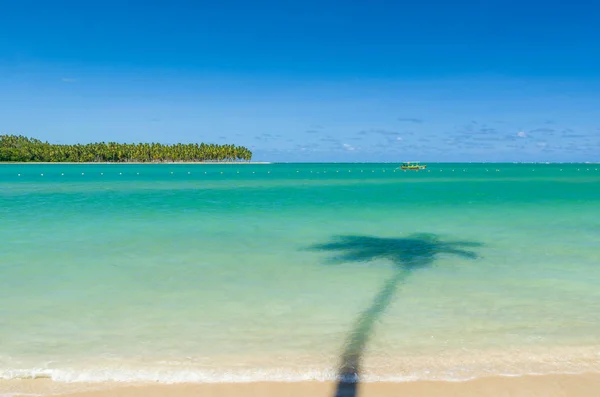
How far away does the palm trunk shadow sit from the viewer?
19.3ft

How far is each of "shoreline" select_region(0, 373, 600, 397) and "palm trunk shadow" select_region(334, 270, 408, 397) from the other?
3.6 inches

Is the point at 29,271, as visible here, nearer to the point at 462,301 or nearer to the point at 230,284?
the point at 230,284

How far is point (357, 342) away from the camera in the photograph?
7.36 m

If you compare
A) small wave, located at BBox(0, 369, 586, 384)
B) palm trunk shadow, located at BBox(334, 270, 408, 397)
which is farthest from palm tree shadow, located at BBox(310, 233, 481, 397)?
small wave, located at BBox(0, 369, 586, 384)

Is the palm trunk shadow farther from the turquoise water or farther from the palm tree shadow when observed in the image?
the turquoise water

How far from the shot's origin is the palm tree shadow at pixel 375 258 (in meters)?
6.37

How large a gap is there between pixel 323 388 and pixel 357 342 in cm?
164

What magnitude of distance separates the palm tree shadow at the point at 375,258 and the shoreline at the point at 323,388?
0.39m

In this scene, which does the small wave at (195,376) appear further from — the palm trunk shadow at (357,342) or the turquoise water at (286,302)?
the palm trunk shadow at (357,342)

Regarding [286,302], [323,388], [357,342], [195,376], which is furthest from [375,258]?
[195,376]

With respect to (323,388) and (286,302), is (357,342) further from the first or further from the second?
(286,302)

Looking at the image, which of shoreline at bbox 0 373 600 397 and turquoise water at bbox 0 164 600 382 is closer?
shoreline at bbox 0 373 600 397

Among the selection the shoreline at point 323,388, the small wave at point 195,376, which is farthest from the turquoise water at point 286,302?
the shoreline at point 323,388

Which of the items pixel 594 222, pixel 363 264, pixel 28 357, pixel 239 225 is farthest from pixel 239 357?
pixel 594 222
